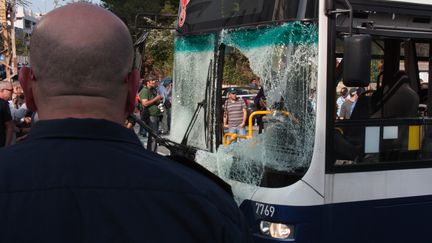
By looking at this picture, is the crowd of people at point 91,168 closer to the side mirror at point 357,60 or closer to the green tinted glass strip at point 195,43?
the side mirror at point 357,60

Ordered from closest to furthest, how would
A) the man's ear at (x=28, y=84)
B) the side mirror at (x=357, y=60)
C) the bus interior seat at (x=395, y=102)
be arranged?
the man's ear at (x=28, y=84)
the side mirror at (x=357, y=60)
the bus interior seat at (x=395, y=102)

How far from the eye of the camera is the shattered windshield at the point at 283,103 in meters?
3.93

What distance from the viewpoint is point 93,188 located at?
1.17 metres

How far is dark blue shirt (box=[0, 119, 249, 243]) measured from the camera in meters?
1.15

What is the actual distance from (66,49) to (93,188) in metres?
0.32

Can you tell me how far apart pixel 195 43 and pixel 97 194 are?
413 cm

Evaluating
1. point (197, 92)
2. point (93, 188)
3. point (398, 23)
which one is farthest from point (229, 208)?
point (197, 92)

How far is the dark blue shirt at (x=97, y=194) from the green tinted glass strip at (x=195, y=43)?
370cm

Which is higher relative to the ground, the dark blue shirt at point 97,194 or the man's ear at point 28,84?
the man's ear at point 28,84

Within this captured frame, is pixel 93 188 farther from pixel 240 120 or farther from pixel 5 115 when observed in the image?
pixel 5 115

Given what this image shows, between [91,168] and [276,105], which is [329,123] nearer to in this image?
[276,105]

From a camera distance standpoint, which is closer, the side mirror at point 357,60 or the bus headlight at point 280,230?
the side mirror at point 357,60

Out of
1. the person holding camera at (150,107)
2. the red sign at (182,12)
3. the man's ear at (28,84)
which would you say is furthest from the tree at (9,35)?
the man's ear at (28,84)

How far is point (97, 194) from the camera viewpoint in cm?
117
